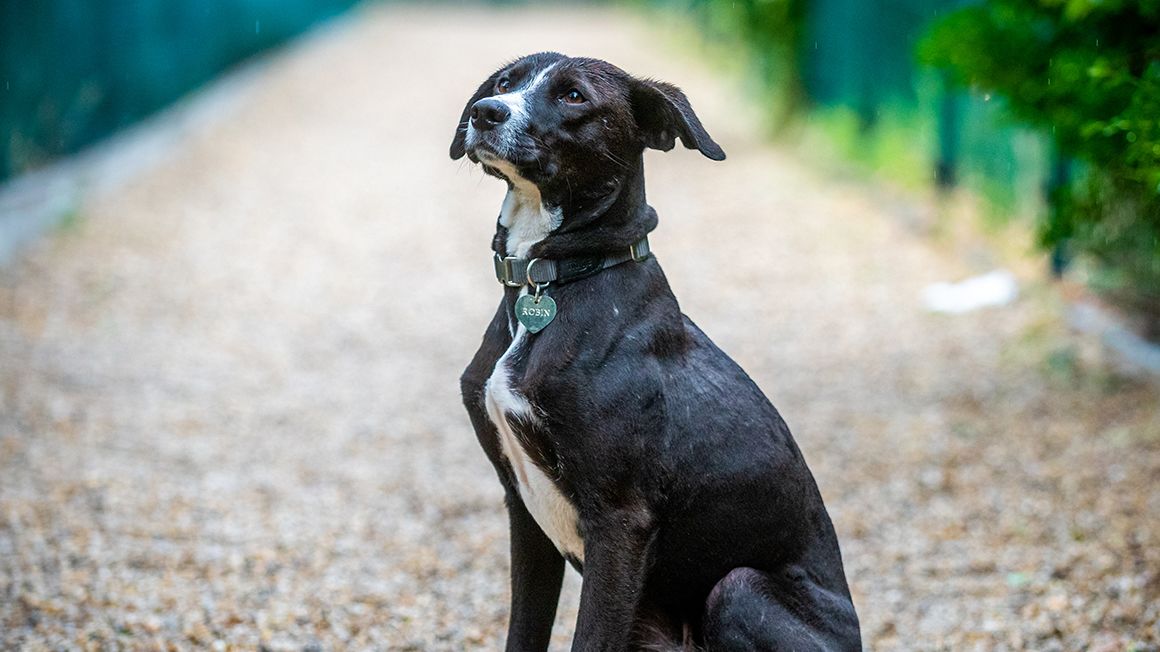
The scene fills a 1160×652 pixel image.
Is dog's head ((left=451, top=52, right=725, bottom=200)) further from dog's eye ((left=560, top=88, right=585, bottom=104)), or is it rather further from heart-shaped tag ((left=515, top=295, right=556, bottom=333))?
heart-shaped tag ((left=515, top=295, right=556, bottom=333))

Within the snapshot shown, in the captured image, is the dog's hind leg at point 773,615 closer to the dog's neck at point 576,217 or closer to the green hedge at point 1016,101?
the dog's neck at point 576,217

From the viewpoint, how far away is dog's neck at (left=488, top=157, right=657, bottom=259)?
2.56 meters

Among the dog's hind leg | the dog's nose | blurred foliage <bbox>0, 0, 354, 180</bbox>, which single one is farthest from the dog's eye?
blurred foliage <bbox>0, 0, 354, 180</bbox>

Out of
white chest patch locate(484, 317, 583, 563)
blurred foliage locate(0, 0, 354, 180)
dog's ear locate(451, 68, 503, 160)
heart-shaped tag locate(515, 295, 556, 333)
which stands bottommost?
blurred foliage locate(0, 0, 354, 180)

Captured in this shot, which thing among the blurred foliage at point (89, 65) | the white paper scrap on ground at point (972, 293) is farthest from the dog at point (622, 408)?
the blurred foliage at point (89, 65)

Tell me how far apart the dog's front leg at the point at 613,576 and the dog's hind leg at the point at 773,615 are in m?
0.18

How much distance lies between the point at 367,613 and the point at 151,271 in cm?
521

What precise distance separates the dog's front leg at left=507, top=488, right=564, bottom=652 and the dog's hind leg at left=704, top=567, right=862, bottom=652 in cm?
43

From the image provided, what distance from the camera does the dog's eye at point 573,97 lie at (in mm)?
2547

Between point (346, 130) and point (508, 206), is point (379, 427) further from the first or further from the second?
point (346, 130)

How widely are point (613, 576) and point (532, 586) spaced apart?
Answer: 1.42 feet

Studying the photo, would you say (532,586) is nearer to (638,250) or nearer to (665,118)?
(638,250)

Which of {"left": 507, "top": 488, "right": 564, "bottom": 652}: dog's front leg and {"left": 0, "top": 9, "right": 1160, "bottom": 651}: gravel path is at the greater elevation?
{"left": 507, "top": 488, "right": 564, "bottom": 652}: dog's front leg

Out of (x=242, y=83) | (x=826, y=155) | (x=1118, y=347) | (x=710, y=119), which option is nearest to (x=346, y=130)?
(x=242, y=83)
